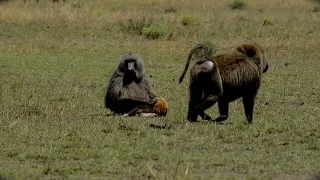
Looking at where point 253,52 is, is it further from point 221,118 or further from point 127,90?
point 127,90

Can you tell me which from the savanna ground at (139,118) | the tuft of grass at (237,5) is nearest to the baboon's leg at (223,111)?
the savanna ground at (139,118)

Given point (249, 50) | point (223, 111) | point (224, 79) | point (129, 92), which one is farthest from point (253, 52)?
point (129, 92)

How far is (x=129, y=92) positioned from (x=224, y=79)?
2.05 metres

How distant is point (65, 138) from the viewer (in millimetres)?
9648

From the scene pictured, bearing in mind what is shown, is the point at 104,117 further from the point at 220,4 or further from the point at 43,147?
the point at 220,4

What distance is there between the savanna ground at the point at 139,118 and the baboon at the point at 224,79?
1.05ft

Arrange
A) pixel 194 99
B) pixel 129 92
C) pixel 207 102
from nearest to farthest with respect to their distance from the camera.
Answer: pixel 207 102 < pixel 194 99 < pixel 129 92

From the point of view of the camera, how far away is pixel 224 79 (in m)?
10.9

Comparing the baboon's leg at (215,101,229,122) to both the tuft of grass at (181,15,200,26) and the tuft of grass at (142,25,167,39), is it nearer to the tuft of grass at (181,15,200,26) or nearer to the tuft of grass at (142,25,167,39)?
the tuft of grass at (142,25,167,39)

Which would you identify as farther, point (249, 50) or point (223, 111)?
point (249, 50)

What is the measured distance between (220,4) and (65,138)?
38501mm

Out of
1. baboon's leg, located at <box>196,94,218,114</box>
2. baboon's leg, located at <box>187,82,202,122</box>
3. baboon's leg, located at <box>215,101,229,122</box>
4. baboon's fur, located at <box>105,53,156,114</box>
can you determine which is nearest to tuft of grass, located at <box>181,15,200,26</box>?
baboon's fur, located at <box>105,53,156,114</box>

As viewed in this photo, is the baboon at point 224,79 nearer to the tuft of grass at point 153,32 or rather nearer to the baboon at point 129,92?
the baboon at point 129,92

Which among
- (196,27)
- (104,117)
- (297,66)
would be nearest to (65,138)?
(104,117)
